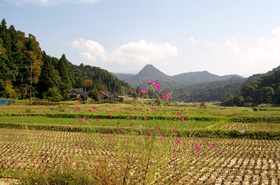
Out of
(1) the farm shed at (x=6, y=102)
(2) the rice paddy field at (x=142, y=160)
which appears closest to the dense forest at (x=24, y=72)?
(1) the farm shed at (x=6, y=102)

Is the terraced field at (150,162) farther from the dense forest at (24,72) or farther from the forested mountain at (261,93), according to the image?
the forested mountain at (261,93)

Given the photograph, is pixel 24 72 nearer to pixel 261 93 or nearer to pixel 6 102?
pixel 6 102

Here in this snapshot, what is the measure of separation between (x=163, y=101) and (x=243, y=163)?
4.42 meters

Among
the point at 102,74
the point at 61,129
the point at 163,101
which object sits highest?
the point at 102,74

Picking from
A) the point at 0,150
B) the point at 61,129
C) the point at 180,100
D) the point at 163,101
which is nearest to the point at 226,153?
the point at 180,100

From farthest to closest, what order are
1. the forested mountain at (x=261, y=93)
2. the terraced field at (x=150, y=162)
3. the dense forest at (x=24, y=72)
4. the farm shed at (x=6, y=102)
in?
the forested mountain at (x=261, y=93)
the dense forest at (x=24, y=72)
the farm shed at (x=6, y=102)
the terraced field at (x=150, y=162)

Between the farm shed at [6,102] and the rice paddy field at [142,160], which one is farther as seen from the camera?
the farm shed at [6,102]

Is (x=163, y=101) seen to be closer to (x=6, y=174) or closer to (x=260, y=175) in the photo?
(x=260, y=175)

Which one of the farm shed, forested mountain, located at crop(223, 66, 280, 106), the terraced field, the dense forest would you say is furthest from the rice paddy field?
forested mountain, located at crop(223, 66, 280, 106)

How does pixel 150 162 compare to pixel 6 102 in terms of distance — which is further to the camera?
pixel 6 102

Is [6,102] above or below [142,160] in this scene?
below

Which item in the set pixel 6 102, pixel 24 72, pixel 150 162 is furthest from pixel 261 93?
pixel 150 162

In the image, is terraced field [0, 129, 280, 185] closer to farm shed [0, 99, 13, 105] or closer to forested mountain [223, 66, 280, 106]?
farm shed [0, 99, 13, 105]

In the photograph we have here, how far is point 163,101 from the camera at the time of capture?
11.7 feet
